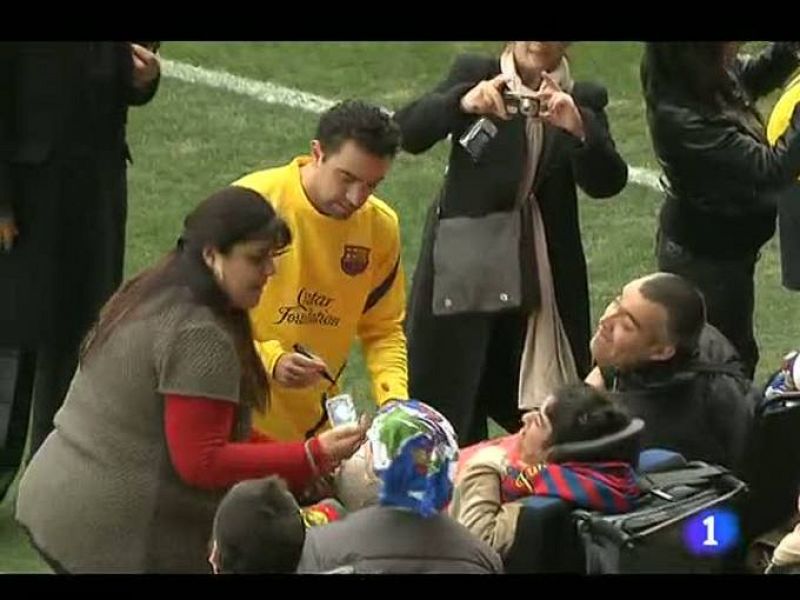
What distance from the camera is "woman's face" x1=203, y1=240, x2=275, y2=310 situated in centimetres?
425

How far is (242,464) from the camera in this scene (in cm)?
427

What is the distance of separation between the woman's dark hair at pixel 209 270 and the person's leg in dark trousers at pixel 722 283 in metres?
2.26

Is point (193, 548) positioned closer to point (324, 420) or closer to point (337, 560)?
point (337, 560)

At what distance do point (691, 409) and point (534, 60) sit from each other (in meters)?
A: 1.33

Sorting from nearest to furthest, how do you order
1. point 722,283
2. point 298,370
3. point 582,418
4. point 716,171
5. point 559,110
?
1. point 582,418
2. point 298,370
3. point 559,110
4. point 716,171
5. point 722,283

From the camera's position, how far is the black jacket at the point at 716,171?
19.7 feet

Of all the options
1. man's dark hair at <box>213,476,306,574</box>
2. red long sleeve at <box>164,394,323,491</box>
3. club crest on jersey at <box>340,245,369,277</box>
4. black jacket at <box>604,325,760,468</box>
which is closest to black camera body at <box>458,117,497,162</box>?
club crest on jersey at <box>340,245,369,277</box>

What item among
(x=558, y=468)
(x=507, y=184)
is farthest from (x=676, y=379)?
(x=507, y=184)

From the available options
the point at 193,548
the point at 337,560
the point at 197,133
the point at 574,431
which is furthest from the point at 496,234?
the point at 197,133

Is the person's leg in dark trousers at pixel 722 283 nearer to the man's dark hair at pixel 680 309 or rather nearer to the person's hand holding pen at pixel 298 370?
the man's dark hair at pixel 680 309

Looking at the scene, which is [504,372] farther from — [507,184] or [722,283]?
[722,283]

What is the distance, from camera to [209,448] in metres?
4.21
